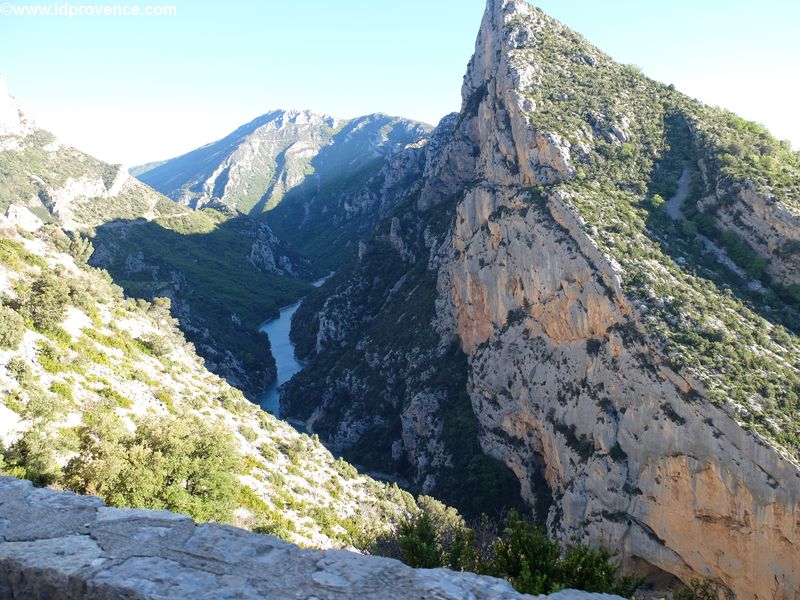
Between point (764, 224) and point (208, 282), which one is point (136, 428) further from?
point (208, 282)

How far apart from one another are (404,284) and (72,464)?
68348 mm

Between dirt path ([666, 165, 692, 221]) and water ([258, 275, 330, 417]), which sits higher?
dirt path ([666, 165, 692, 221])

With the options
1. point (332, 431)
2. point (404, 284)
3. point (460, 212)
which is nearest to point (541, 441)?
point (460, 212)

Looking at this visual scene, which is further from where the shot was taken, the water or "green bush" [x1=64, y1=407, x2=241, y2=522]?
the water

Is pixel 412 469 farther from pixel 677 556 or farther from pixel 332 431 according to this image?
pixel 677 556

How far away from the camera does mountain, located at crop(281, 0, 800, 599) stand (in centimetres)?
2619

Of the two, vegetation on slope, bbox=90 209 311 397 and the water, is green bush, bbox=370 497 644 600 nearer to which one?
the water

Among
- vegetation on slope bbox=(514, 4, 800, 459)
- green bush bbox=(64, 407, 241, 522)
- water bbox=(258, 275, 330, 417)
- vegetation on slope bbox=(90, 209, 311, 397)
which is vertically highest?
vegetation on slope bbox=(514, 4, 800, 459)

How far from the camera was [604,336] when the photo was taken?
35.1 m

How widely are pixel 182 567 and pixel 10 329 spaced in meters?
21.0

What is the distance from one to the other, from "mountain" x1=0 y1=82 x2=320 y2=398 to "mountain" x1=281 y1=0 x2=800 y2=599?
2603 centimetres

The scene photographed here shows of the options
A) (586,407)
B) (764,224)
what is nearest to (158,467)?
(586,407)

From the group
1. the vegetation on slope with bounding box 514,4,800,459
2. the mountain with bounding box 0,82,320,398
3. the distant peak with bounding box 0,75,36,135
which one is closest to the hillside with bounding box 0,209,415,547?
the vegetation on slope with bounding box 514,4,800,459

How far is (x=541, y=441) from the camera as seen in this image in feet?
138
